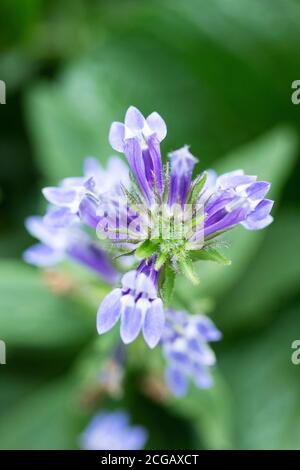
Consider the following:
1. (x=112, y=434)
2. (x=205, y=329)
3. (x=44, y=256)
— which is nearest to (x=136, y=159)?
(x=205, y=329)

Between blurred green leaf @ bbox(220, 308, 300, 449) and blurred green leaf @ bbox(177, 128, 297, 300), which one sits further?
blurred green leaf @ bbox(220, 308, 300, 449)

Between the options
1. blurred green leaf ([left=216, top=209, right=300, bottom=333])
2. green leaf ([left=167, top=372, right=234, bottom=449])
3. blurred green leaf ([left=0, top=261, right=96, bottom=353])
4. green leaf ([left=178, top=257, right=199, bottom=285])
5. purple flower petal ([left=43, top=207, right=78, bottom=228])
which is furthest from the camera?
blurred green leaf ([left=216, top=209, right=300, bottom=333])

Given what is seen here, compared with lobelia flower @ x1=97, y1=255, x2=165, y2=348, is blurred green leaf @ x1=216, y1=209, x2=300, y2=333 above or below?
above

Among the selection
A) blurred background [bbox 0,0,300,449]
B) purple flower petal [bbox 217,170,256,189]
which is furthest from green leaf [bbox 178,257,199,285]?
blurred background [bbox 0,0,300,449]

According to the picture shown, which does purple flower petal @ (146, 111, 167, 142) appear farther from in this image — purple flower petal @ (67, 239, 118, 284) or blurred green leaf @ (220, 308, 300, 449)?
blurred green leaf @ (220, 308, 300, 449)

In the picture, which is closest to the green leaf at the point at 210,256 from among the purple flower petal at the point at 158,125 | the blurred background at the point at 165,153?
the purple flower petal at the point at 158,125

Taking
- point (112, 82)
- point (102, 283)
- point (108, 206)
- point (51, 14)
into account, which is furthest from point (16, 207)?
point (108, 206)

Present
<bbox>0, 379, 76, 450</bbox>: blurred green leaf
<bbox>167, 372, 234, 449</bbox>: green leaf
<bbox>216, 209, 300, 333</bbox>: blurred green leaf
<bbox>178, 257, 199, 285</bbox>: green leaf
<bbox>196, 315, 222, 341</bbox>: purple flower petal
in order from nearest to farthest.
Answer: <bbox>178, 257, 199, 285</bbox>: green leaf → <bbox>196, 315, 222, 341</bbox>: purple flower petal → <bbox>167, 372, 234, 449</bbox>: green leaf → <bbox>0, 379, 76, 450</bbox>: blurred green leaf → <bbox>216, 209, 300, 333</bbox>: blurred green leaf
